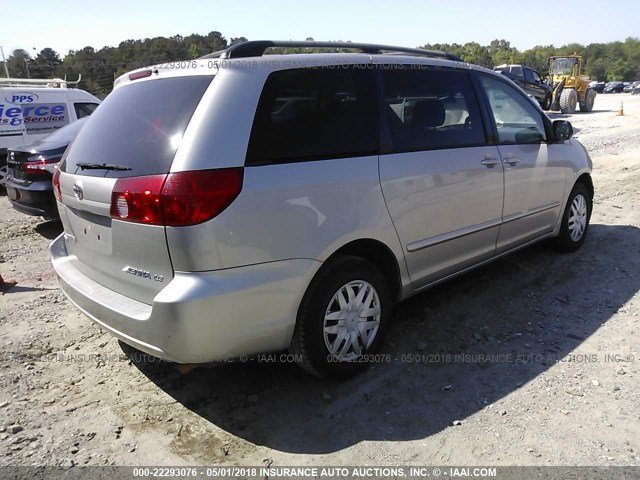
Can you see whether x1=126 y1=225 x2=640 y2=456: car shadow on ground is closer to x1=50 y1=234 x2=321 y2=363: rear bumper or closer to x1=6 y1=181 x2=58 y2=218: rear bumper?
x1=50 y1=234 x2=321 y2=363: rear bumper

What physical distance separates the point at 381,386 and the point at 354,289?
0.61m

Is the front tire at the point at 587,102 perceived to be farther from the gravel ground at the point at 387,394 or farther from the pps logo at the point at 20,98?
the pps logo at the point at 20,98

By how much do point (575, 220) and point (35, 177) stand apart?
20.6 feet

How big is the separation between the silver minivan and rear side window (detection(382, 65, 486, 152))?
0.04ft

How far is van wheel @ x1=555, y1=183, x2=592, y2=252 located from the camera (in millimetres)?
4914

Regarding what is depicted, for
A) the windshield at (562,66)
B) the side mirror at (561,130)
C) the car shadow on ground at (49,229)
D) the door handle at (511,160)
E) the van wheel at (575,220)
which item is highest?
the windshield at (562,66)

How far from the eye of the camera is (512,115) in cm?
425

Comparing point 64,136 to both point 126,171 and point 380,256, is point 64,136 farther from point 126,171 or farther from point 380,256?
point 380,256

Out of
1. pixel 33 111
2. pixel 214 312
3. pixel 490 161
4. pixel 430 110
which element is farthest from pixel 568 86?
pixel 214 312

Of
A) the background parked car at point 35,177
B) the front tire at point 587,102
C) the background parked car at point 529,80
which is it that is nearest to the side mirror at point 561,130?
the background parked car at point 35,177

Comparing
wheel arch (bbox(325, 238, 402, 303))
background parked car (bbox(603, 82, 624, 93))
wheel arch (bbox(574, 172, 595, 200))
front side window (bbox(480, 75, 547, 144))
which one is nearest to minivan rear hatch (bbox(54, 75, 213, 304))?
wheel arch (bbox(325, 238, 402, 303))

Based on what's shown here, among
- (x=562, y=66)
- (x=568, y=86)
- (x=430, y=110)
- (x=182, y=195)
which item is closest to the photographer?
(x=182, y=195)

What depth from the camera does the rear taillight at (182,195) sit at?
228cm

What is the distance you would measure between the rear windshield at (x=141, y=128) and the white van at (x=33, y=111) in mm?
8001
